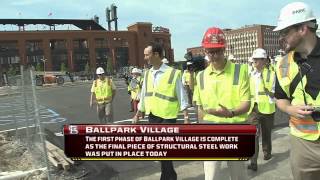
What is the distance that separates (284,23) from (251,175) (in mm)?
4311

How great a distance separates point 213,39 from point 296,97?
1504 millimetres

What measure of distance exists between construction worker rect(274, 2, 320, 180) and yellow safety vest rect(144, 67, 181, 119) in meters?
3.23

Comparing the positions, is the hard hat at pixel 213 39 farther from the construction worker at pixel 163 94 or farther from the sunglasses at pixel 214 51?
the construction worker at pixel 163 94

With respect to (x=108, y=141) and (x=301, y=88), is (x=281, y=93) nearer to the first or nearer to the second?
(x=301, y=88)

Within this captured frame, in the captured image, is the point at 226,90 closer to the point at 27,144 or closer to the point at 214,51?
the point at 214,51

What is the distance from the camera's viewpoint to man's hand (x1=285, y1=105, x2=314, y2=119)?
3340 millimetres

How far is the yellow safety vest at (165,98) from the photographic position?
672 cm

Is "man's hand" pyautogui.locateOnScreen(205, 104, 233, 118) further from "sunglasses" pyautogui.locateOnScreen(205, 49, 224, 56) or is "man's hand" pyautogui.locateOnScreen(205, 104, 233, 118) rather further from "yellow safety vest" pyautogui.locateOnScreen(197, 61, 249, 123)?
"sunglasses" pyautogui.locateOnScreen(205, 49, 224, 56)

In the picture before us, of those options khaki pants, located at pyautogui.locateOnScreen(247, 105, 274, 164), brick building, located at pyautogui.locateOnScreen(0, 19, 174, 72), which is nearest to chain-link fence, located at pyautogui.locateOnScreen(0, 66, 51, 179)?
khaki pants, located at pyautogui.locateOnScreen(247, 105, 274, 164)

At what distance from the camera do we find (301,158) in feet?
11.6

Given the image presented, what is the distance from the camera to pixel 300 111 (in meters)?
3.38

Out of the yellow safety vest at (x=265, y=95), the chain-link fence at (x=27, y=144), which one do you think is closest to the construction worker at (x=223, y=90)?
the chain-link fence at (x=27, y=144)

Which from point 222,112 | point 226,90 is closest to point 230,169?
point 222,112

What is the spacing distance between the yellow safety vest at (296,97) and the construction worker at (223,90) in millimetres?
1220
